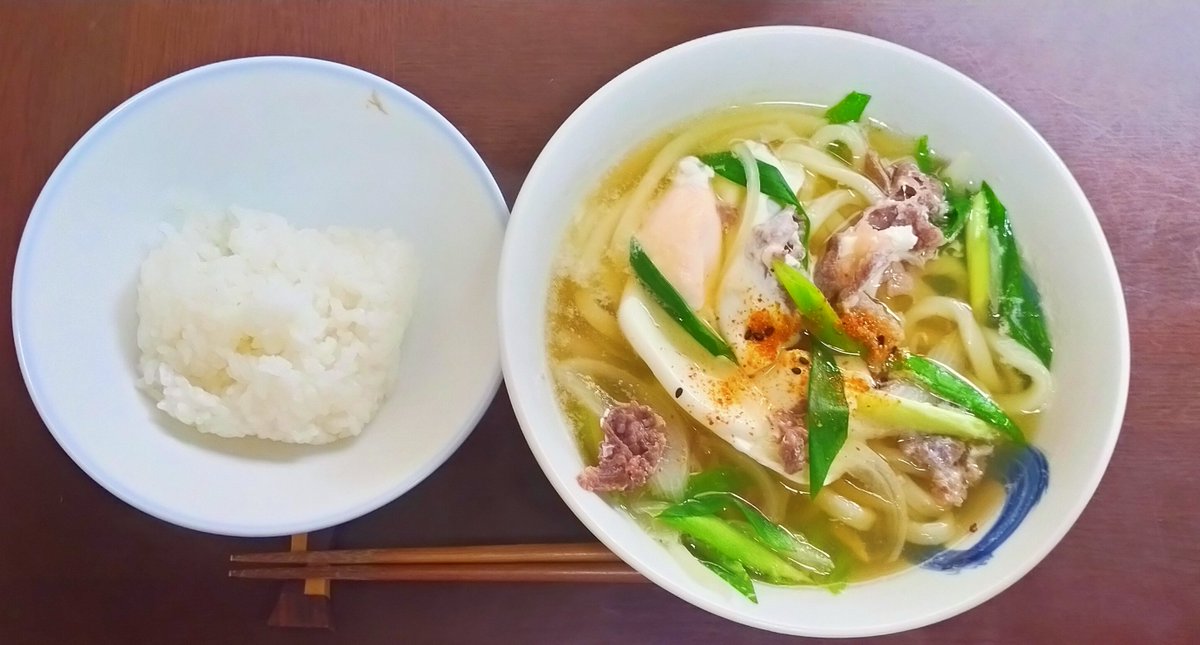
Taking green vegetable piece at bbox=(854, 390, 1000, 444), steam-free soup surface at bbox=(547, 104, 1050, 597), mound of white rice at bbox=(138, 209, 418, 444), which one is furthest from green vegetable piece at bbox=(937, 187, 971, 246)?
mound of white rice at bbox=(138, 209, 418, 444)

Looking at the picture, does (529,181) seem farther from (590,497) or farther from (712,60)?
(590,497)

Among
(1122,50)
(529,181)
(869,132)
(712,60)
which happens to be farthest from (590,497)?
(1122,50)

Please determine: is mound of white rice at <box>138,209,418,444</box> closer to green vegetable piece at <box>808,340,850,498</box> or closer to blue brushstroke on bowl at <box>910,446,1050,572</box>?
green vegetable piece at <box>808,340,850,498</box>

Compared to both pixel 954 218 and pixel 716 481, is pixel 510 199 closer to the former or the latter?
pixel 716 481

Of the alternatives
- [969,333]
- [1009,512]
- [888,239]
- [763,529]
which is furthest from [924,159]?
[763,529]

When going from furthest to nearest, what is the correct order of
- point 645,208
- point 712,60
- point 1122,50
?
point 1122,50 < point 645,208 < point 712,60

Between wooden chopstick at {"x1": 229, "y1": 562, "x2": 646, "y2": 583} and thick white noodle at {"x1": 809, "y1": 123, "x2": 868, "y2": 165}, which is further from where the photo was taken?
thick white noodle at {"x1": 809, "y1": 123, "x2": 868, "y2": 165}

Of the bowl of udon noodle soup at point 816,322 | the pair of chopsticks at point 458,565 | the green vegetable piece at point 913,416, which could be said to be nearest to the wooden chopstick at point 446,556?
the pair of chopsticks at point 458,565
